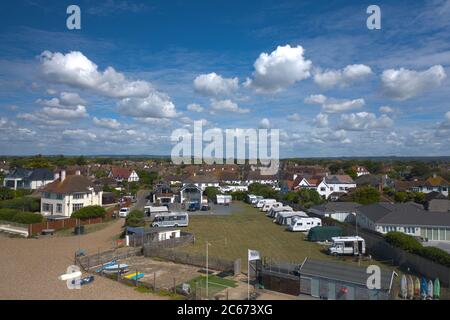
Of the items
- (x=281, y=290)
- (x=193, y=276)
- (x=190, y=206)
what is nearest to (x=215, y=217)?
(x=190, y=206)

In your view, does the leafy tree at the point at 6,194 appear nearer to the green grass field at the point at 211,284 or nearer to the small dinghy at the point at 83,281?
the small dinghy at the point at 83,281

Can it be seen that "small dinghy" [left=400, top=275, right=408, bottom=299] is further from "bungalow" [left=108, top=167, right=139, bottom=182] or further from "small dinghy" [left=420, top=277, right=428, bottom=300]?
"bungalow" [left=108, top=167, right=139, bottom=182]

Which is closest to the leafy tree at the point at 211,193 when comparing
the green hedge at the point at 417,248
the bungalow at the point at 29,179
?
the bungalow at the point at 29,179

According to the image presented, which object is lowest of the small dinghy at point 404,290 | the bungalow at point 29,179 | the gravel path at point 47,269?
the gravel path at point 47,269

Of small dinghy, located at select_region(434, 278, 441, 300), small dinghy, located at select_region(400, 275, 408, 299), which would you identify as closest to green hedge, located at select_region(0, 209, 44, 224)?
small dinghy, located at select_region(400, 275, 408, 299)

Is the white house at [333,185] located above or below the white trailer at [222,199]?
above

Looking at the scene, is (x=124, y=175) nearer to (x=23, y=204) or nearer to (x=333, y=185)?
(x=23, y=204)
